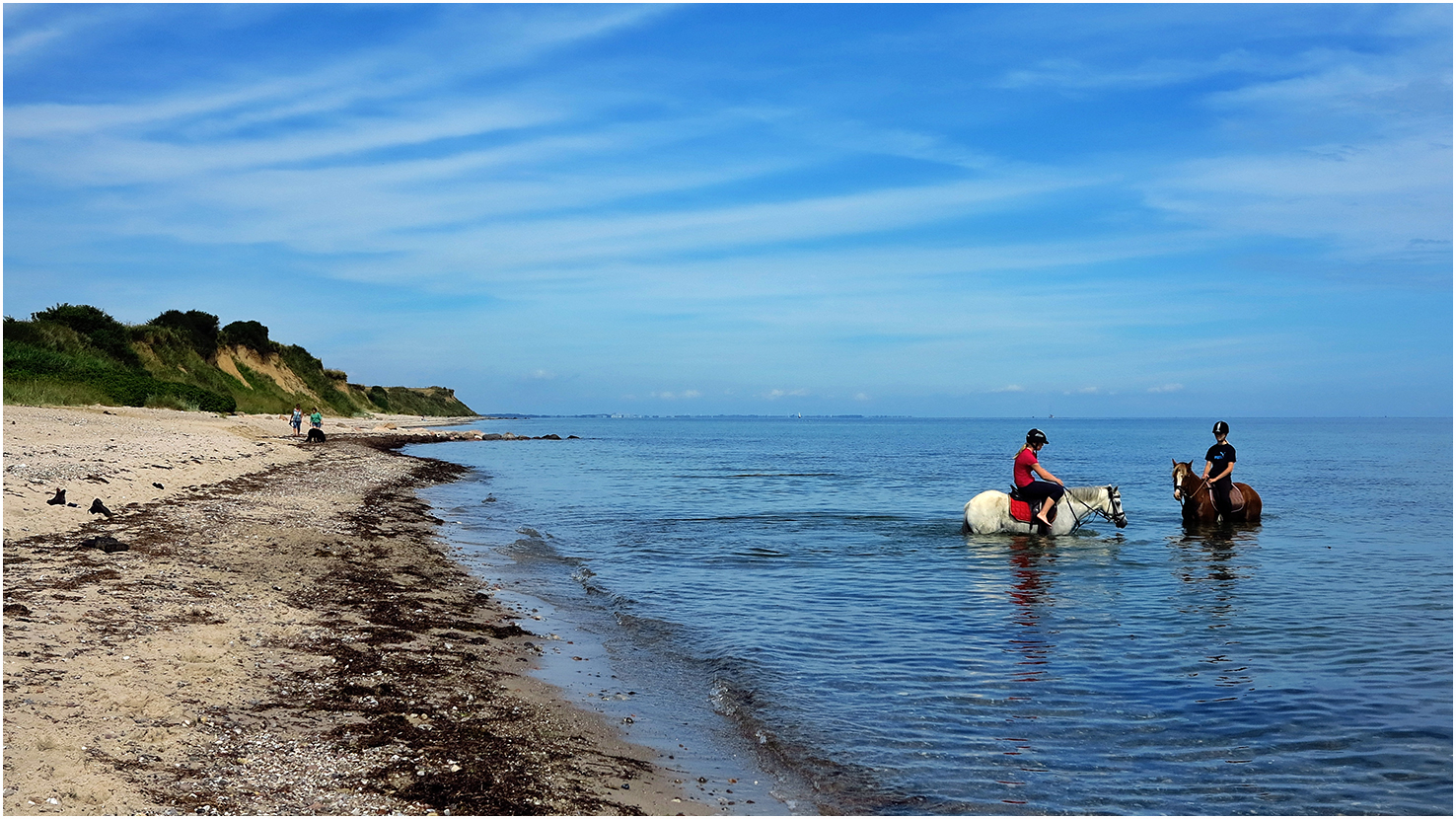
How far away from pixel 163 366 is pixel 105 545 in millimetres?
57918

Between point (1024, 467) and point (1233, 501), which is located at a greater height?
point (1024, 467)

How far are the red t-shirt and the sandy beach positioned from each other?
11.7 m

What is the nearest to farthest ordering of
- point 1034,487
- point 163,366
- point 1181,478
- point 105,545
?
point 105,545, point 1034,487, point 1181,478, point 163,366

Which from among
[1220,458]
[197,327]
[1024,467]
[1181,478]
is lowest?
[1181,478]

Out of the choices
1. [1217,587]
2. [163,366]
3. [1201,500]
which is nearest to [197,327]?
[163,366]

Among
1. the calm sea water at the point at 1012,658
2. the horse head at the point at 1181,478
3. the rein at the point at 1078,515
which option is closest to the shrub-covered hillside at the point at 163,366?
the calm sea water at the point at 1012,658

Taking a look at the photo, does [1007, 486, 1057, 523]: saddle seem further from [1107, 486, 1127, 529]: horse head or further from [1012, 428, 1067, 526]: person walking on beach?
[1107, 486, 1127, 529]: horse head

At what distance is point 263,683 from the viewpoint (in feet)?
26.4

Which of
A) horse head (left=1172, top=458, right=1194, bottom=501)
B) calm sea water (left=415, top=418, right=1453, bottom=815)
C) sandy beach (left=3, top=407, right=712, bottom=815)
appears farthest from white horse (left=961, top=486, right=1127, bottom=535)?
sandy beach (left=3, top=407, right=712, bottom=815)

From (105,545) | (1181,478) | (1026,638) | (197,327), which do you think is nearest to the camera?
(1026,638)

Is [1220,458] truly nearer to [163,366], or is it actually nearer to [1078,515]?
[1078,515]

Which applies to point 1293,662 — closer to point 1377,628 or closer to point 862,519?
point 1377,628

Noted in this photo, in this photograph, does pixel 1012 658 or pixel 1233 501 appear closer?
pixel 1012 658

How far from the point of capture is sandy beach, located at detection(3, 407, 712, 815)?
5.91 metres
